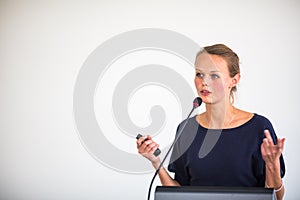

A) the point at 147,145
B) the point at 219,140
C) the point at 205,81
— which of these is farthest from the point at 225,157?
the point at 147,145

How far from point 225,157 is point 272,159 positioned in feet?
1.29

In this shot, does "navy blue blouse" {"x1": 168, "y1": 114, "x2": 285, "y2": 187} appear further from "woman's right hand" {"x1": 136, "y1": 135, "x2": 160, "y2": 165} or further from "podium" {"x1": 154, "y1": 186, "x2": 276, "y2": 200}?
"podium" {"x1": 154, "y1": 186, "x2": 276, "y2": 200}

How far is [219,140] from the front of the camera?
6.46 feet

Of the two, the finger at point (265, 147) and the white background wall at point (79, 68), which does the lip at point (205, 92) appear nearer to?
the finger at point (265, 147)

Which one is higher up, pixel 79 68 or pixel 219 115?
pixel 79 68

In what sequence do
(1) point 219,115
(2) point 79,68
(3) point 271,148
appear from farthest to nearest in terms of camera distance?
(2) point 79,68
(1) point 219,115
(3) point 271,148

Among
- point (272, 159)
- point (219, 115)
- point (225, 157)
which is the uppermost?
point (219, 115)

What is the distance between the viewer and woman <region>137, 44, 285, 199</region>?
190 centimetres

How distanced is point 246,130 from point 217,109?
0.53 ft

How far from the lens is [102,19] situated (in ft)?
13.7

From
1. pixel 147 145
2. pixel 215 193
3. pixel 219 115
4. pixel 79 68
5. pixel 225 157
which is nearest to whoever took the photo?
pixel 215 193

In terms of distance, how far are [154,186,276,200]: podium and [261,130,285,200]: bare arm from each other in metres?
0.29

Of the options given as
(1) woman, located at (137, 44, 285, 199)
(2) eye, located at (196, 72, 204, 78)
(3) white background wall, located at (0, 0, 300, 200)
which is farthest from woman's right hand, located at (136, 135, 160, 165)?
(3) white background wall, located at (0, 0, 300, 200)

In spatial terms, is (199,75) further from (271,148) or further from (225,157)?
(271,148)
